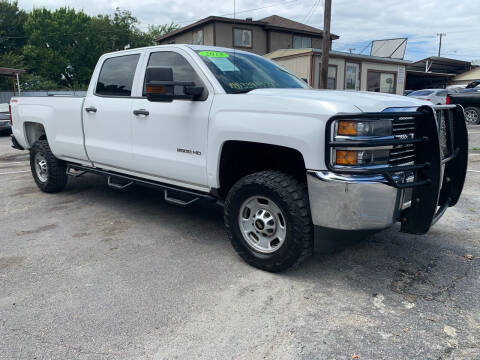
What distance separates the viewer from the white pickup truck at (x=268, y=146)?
293cm

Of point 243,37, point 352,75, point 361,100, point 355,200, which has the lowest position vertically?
point 355,200

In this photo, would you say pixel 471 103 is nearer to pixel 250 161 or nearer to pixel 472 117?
pixel 472 117

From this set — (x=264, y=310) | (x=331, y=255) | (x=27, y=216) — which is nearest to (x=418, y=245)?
(x=331, y=255)

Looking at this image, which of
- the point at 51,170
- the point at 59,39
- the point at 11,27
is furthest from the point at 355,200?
the point at 11,27

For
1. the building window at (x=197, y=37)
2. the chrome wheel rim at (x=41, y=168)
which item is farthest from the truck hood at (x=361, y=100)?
the building window at (x=197, y=37)

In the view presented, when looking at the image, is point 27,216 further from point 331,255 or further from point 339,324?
point 339,324

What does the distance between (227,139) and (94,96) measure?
239 centimetres

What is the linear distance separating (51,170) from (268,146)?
3.96 m

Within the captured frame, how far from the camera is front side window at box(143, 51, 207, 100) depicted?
3975 millimetres

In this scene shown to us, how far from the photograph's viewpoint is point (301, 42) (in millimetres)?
34281

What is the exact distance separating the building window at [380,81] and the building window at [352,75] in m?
1.12

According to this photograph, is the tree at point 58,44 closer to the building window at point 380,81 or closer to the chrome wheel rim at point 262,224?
the building window at point 380,81

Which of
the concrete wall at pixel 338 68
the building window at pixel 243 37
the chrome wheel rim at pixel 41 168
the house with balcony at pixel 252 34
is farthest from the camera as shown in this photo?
the building window at pixel 243 37

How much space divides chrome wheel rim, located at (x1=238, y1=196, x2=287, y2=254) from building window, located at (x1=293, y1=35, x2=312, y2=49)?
32291 mm
